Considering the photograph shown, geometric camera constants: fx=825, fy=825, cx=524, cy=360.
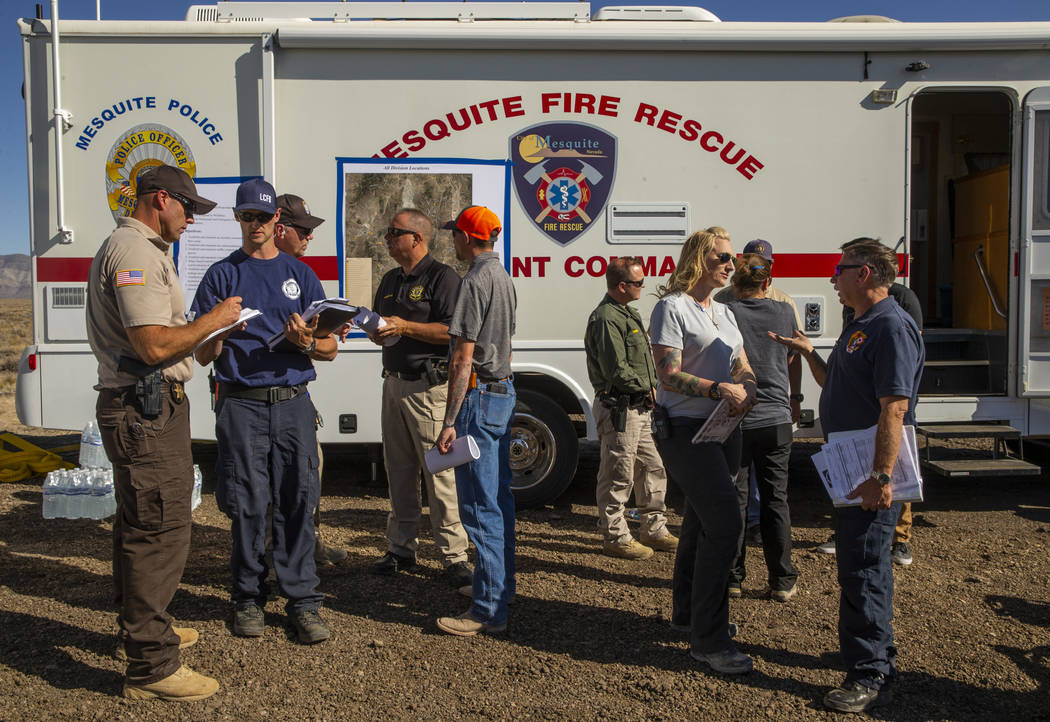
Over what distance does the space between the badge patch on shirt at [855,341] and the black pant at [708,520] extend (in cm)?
60

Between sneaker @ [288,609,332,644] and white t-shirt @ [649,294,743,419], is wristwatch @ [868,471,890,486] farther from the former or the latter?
sneaker @ [288,609,332,644]

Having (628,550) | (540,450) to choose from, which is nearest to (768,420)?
(628,550)

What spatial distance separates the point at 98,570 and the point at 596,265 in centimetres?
336

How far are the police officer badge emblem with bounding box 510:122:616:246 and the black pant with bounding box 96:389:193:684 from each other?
9.44 ft

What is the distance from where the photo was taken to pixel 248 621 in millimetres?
3512

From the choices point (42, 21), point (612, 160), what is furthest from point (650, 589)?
point (42, 21)

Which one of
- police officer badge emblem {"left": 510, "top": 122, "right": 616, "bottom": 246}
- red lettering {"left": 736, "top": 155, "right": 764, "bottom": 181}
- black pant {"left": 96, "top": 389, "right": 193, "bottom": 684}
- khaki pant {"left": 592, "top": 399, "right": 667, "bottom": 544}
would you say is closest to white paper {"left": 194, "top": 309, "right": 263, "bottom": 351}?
black pant {"left": 96, "top": 389, "right": 193, "bottom": 684}

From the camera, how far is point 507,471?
142 inches

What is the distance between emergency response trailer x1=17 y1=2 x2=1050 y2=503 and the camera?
16.9ft

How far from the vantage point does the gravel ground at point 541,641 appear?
9.80 feet

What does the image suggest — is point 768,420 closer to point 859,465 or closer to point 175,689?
point 859,465

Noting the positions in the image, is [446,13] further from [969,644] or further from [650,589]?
[969,644]

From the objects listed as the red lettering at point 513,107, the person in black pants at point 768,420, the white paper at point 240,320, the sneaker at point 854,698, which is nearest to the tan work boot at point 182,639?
the white paper at point 240,320

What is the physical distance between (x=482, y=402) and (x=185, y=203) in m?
1.40
